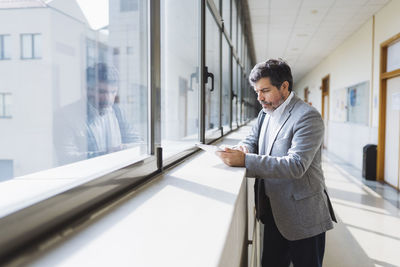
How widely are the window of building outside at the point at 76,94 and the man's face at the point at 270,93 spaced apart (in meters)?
0.68

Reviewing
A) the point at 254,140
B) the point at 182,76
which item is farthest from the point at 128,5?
the point at 182,76

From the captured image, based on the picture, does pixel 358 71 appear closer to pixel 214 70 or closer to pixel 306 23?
pixel 306 23

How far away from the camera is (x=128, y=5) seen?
136cm

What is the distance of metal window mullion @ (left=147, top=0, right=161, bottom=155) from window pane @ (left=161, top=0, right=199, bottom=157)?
111cm

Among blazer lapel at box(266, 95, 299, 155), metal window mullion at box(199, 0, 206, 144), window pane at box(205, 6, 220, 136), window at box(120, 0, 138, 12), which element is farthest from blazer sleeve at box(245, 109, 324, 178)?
window pane at box(205, 6, 220, 136)

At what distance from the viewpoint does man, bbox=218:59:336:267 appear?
1.47 metres

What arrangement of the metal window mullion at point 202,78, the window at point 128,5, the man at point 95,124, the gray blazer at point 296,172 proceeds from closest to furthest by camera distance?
the man at point 95,124, the window at point 128,5, the gray blazer at point 296,172, the metal window mullion at point 202,78

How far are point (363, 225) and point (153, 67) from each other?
3.25 metres

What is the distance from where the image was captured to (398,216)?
375 cm

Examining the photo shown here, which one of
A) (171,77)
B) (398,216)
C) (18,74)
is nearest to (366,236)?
(398,216)

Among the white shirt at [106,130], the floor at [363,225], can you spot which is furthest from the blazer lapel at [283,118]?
the floor at [363,225]

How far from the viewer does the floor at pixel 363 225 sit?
2701mm

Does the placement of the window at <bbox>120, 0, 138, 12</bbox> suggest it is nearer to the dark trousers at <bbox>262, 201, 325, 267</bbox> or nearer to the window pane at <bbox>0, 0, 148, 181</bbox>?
the window pane at <bbox>0, 0, 148, 181</bbox>

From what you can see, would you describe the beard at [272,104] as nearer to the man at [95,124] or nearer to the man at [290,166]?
the man at [290,166]
